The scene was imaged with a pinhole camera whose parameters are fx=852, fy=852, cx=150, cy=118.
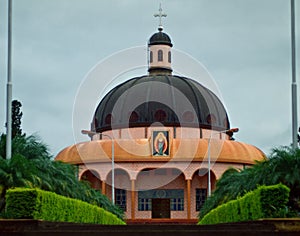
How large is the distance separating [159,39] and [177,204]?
19891 millimetres

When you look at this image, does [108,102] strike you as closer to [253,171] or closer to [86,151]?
[86,151]

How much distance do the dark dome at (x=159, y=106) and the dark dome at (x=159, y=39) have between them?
253 inches

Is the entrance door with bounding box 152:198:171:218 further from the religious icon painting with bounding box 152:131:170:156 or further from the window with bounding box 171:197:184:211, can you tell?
the religious icon painting with bounding box 152:131:170:156

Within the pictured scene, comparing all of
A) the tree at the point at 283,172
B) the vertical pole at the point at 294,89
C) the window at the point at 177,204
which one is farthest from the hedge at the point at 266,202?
the window at the point at 177,204

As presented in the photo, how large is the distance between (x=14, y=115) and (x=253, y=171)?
2854 cm

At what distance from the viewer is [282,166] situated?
28.4 metres

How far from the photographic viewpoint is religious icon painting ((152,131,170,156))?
73438 mm

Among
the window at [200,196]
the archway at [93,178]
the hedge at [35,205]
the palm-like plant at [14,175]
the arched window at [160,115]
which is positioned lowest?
the hedge at [35,205]

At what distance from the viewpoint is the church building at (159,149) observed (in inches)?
2886

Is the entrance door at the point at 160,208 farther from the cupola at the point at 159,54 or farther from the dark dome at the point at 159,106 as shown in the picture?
the cupola at the point at 159,54

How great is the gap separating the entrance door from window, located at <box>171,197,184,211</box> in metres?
0.45

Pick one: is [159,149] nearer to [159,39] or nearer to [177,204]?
[177,204]

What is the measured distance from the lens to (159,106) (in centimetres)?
7975

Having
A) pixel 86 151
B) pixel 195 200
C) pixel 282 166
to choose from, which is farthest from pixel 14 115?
pixel 282 166
